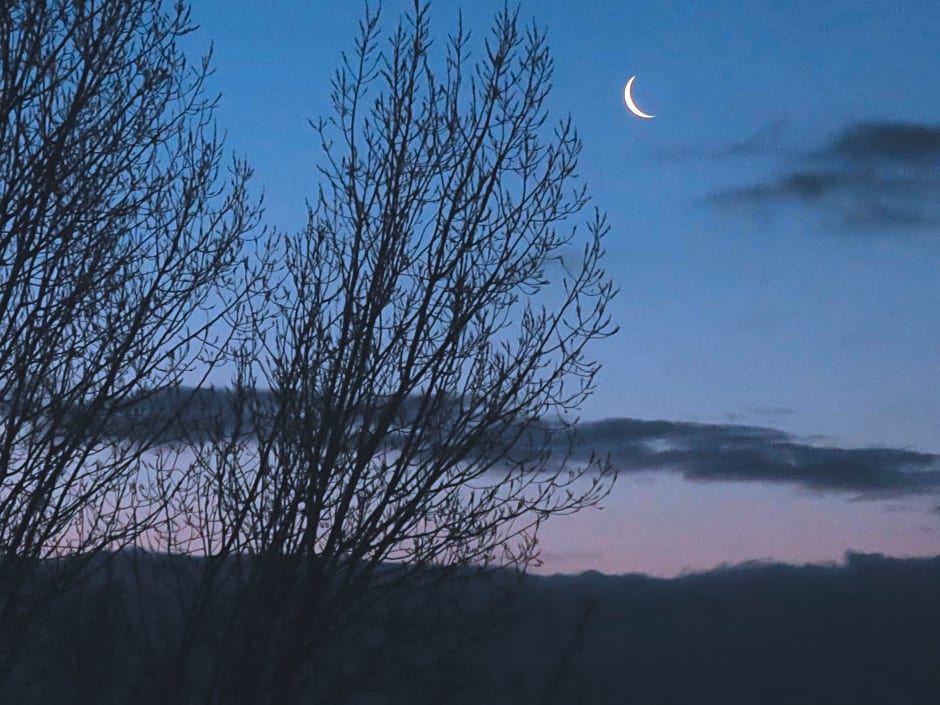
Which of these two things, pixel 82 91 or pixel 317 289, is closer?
pixel 82 91

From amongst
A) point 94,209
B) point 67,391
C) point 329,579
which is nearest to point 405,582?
point 329,579

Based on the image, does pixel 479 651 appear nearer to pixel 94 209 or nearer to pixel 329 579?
pixel 329 579

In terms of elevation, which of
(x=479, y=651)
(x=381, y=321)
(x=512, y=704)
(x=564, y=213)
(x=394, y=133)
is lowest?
(x=512, y=704)

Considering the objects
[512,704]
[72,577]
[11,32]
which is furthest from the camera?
[512,704]

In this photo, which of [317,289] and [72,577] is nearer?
[72,577]

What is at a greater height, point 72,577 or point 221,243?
point 221,243

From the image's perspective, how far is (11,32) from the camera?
8266 millimetres

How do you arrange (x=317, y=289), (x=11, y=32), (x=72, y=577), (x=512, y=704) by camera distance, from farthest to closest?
1. (x=512, y=704)
2. (x=317, y=289)
3. (x=72, y=577)
4. (x=11, y=32)

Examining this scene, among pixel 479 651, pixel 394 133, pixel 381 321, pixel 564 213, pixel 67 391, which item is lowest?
pixel 479 651

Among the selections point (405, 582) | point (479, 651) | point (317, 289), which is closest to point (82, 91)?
point (317, 289)

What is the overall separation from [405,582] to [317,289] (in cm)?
232

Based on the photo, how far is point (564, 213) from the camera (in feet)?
31.9

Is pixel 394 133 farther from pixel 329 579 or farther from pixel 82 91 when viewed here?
pixel 329 579

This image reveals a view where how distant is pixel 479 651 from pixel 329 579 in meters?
1.36
